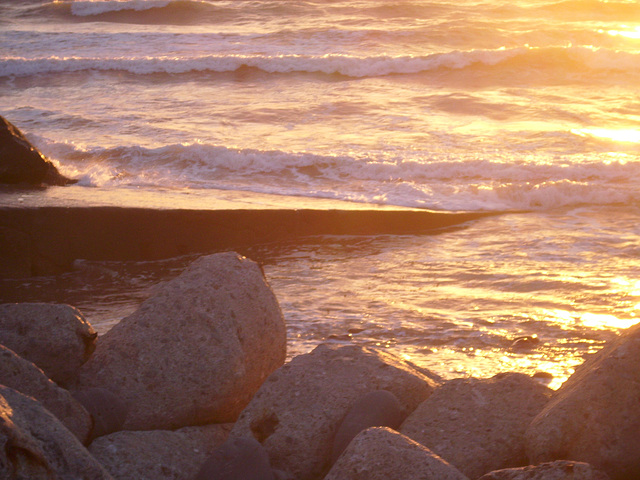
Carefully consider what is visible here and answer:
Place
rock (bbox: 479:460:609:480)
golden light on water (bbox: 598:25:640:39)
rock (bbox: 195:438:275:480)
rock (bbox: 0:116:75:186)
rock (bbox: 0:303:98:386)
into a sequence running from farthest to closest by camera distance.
A: golden light on water (bbox: 598:25:640:39) → rock (bbox: 0:116:75:186) → rock (bbox: 0:303:98:386) → rock (bbox: 195:438:275:480) → rock (bbox: 479:460:609:480)

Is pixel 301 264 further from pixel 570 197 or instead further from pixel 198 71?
pixel 198 71

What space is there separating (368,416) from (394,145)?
738 cm

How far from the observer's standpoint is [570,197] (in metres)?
8.27

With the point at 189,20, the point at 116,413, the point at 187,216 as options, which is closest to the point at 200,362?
the point at 116,413

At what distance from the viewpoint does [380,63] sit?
16609mm

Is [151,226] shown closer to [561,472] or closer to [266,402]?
[266,402]

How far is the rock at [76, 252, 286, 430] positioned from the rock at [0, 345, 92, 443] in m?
0.32

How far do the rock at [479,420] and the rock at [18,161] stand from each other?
571 centimetres

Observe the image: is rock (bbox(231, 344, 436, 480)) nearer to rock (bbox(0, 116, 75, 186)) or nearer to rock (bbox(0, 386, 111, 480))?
rock (bbox(0, 386, 111, 480))

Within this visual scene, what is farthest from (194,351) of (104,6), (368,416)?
(104,6)

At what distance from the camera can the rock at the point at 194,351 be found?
11.3 feet

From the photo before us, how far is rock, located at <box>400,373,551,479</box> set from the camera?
3064 mm

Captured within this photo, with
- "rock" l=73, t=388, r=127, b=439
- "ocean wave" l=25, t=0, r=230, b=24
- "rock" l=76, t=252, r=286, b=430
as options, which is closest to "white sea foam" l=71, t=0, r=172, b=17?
"ocean wave" l=25, t=0, r=230, b=24

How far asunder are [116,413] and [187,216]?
11.6 feet
